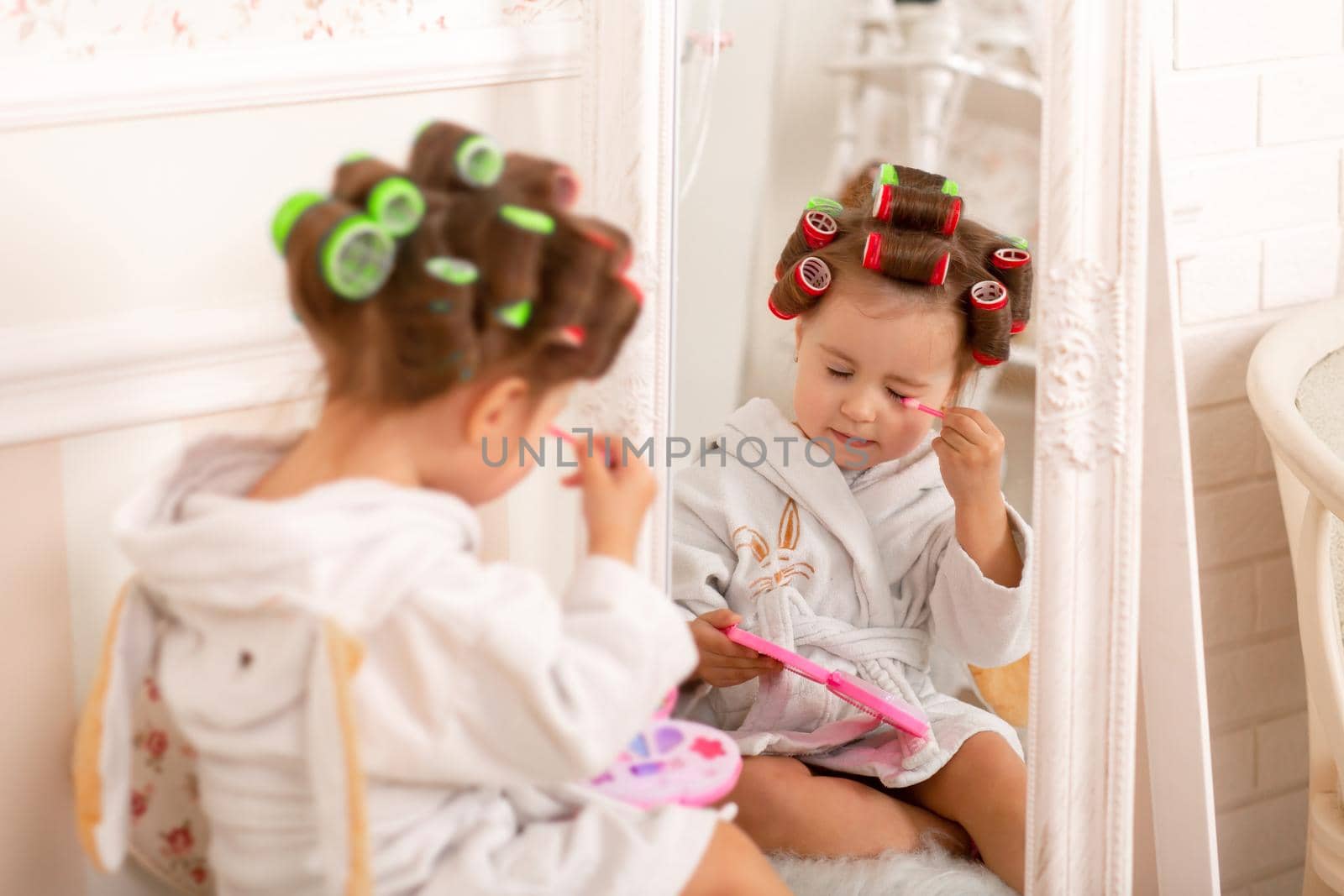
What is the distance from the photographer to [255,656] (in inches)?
33.5

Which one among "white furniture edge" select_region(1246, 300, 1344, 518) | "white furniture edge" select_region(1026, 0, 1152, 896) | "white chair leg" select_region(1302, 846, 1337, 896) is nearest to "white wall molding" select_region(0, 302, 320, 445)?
"white furniture edge" select_region(1026, 0, 1152, 896)

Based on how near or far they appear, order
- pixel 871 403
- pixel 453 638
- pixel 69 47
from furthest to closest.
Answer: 1. pixel 871 403
2. pixel 69 47
3. pixel 453 638

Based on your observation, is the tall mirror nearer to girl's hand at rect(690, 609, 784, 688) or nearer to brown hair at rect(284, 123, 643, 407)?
girl's hand at rect(690, 609, 784, 688)

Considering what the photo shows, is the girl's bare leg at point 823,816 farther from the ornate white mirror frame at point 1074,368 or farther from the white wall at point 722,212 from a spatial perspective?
the white wall at point 722,212

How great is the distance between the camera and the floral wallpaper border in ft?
3.36

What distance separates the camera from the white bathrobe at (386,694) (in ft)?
2.68

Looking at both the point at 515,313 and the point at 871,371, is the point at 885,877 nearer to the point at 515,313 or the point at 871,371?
the point at 871,371

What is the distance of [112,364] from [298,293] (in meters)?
0.30

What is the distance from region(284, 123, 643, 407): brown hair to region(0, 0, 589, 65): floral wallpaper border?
1.03ft

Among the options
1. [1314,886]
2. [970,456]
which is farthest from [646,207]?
[1314,886]

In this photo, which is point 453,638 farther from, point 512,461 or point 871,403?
point 871,403

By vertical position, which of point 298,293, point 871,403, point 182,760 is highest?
point 298,293

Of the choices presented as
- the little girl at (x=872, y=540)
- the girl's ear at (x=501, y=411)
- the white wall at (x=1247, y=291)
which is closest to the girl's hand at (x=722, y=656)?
the little girl at (x=872, y=540)

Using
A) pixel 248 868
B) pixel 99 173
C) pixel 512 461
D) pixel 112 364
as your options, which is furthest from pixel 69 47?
pixel 248 868
